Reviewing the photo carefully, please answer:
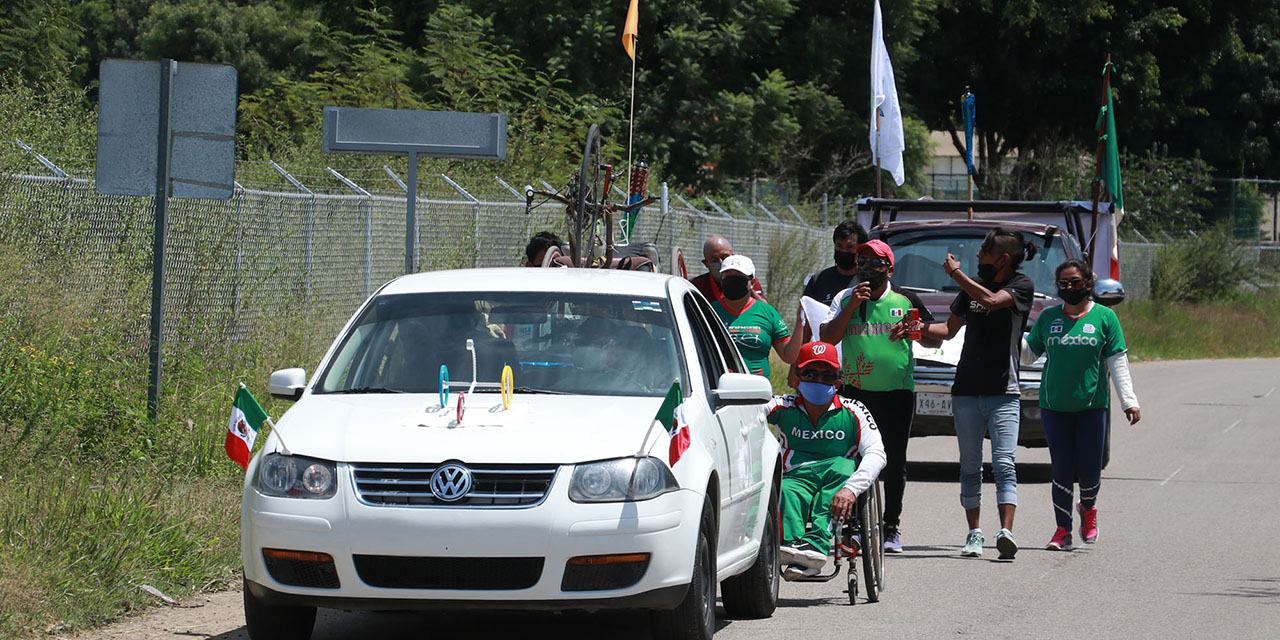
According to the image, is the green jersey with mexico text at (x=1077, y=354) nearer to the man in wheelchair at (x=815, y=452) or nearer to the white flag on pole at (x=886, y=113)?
the man in wheelchair at (x=815, y=452)

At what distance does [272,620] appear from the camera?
650 cm

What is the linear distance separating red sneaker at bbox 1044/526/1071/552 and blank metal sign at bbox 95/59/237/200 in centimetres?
520

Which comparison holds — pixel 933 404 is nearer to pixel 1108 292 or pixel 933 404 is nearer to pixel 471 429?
pixel 1108 292

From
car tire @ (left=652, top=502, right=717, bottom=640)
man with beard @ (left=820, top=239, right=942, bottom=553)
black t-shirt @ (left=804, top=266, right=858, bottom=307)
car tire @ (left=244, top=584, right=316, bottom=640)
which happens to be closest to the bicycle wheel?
black t-shirt @ (left=804, top=266, right=858, bottom=307)

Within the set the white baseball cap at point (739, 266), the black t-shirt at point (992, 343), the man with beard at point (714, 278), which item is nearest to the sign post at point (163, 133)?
the white baseball cap at point (739, 266)

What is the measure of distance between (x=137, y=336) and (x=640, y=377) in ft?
20.0

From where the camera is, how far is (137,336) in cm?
1199

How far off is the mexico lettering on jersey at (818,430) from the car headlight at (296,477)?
2.68 metres

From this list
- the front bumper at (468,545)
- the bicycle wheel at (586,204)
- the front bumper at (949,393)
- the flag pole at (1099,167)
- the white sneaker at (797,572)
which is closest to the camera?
the front bumper at (468,545)

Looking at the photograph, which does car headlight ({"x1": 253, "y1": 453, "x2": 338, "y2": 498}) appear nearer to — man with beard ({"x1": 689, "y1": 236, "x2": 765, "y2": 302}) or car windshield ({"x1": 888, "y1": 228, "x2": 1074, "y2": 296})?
man with beard ({"x1": 689, "y1": 236, "x2": 765, "y2": 302})

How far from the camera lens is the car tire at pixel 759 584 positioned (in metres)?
7.66

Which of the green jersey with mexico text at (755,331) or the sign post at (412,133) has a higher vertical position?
the sign post at (412,133)

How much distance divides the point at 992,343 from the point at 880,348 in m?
0.76

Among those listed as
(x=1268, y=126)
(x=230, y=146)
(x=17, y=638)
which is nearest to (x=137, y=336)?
(x=230, y=146)
